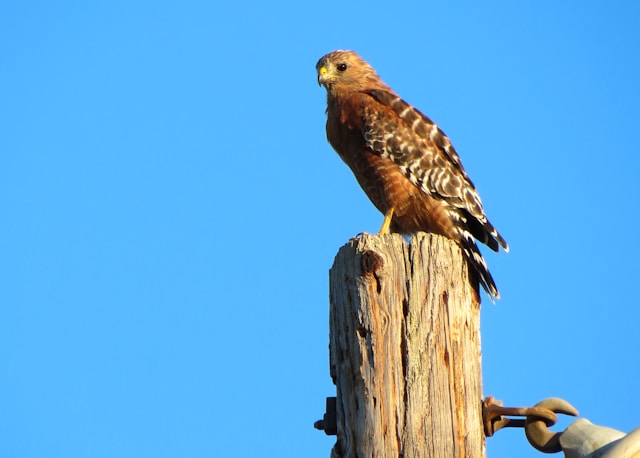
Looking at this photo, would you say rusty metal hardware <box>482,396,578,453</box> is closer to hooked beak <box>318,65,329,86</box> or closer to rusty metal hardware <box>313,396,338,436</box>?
rusty metal hardware <box>313,396,338,436</box>

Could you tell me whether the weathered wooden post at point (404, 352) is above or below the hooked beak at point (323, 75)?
below

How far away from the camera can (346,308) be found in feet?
12.3

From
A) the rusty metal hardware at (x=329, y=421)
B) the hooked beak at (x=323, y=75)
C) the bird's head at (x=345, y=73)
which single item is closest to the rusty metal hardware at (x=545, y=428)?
the rusty metal hardware at (x=329, y=421)

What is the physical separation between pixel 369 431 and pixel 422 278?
0.68 metres

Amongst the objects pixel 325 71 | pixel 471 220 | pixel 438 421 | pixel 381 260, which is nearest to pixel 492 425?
pixel 438 421

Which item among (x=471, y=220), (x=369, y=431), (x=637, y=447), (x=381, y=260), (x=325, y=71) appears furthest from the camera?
(x=325, y=71)

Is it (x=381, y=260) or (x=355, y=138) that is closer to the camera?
(x=381, y=260)

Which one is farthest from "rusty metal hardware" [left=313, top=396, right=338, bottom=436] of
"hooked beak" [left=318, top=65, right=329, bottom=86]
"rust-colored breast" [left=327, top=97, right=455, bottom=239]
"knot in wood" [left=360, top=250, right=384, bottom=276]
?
"hooked beak" [left=318, top=65, right=329, bottom=86]

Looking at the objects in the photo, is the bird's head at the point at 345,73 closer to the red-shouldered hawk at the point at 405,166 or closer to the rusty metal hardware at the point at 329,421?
the red-shouldered hawk at the point at 405,166

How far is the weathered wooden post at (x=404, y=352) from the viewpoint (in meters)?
3.49

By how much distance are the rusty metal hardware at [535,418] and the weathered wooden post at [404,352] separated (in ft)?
0.17

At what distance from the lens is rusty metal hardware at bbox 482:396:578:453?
12.0 ft

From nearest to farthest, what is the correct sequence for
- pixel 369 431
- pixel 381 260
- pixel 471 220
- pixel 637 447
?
1. pixel 637 447
2. pixel 369 431
3. pixel 381 260
4. pixel 471 220

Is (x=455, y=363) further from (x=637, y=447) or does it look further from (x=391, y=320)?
(x=637, y=447)
